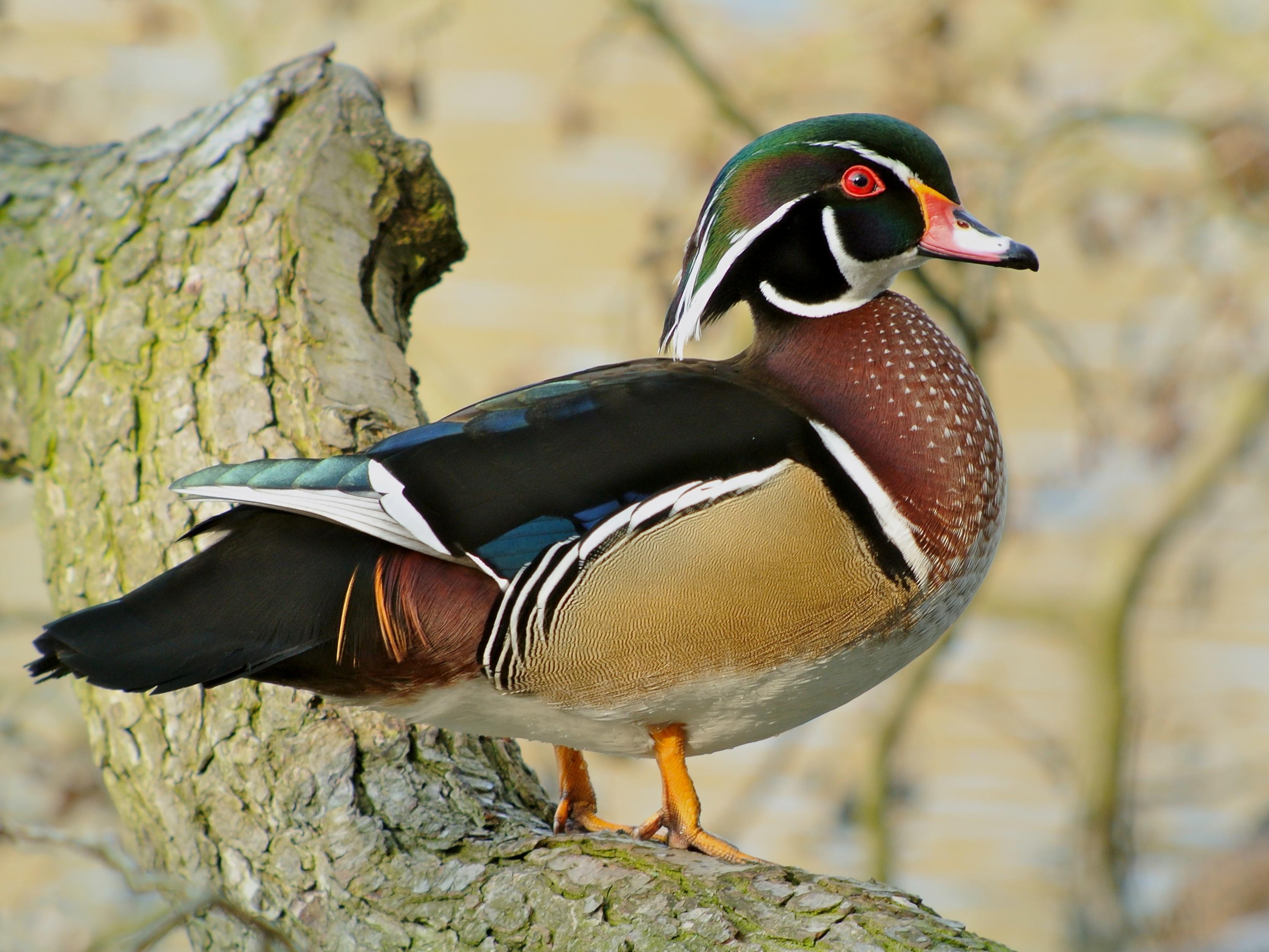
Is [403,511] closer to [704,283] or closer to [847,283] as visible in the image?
[704,283]

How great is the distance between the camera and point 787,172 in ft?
5.36

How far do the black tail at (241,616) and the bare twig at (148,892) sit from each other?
159mm

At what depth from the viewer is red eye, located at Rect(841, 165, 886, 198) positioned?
1.63 metres

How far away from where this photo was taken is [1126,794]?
3746mm

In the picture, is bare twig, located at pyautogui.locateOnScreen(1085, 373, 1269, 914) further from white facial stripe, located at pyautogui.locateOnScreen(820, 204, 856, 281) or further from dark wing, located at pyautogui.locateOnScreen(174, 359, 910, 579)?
dark wing, located at pyautogui.locateOnScreen(174, 359, 910, 579)

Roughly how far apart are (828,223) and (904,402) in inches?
10.1

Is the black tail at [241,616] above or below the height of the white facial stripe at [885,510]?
below

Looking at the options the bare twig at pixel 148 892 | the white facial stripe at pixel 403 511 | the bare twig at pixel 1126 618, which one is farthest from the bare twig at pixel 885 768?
the bare twig at pixel 148 892

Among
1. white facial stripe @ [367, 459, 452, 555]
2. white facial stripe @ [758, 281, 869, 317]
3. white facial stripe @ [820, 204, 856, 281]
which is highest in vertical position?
white facial stripe @ [820, 204, 856, 281]

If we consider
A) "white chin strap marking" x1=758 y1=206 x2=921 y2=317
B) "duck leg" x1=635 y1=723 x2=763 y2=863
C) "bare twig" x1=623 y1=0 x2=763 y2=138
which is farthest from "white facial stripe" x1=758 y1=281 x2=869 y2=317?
"bare twig" x1=623 y1=0 x2=763 y2=138

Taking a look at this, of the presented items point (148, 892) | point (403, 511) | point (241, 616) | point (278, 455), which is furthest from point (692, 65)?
point (148, 892)

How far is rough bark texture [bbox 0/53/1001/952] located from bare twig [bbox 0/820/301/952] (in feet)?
0.83

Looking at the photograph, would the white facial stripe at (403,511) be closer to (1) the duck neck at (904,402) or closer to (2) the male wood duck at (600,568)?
(2) the male wood duck at (600,568)

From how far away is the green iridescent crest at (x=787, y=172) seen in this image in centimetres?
162
